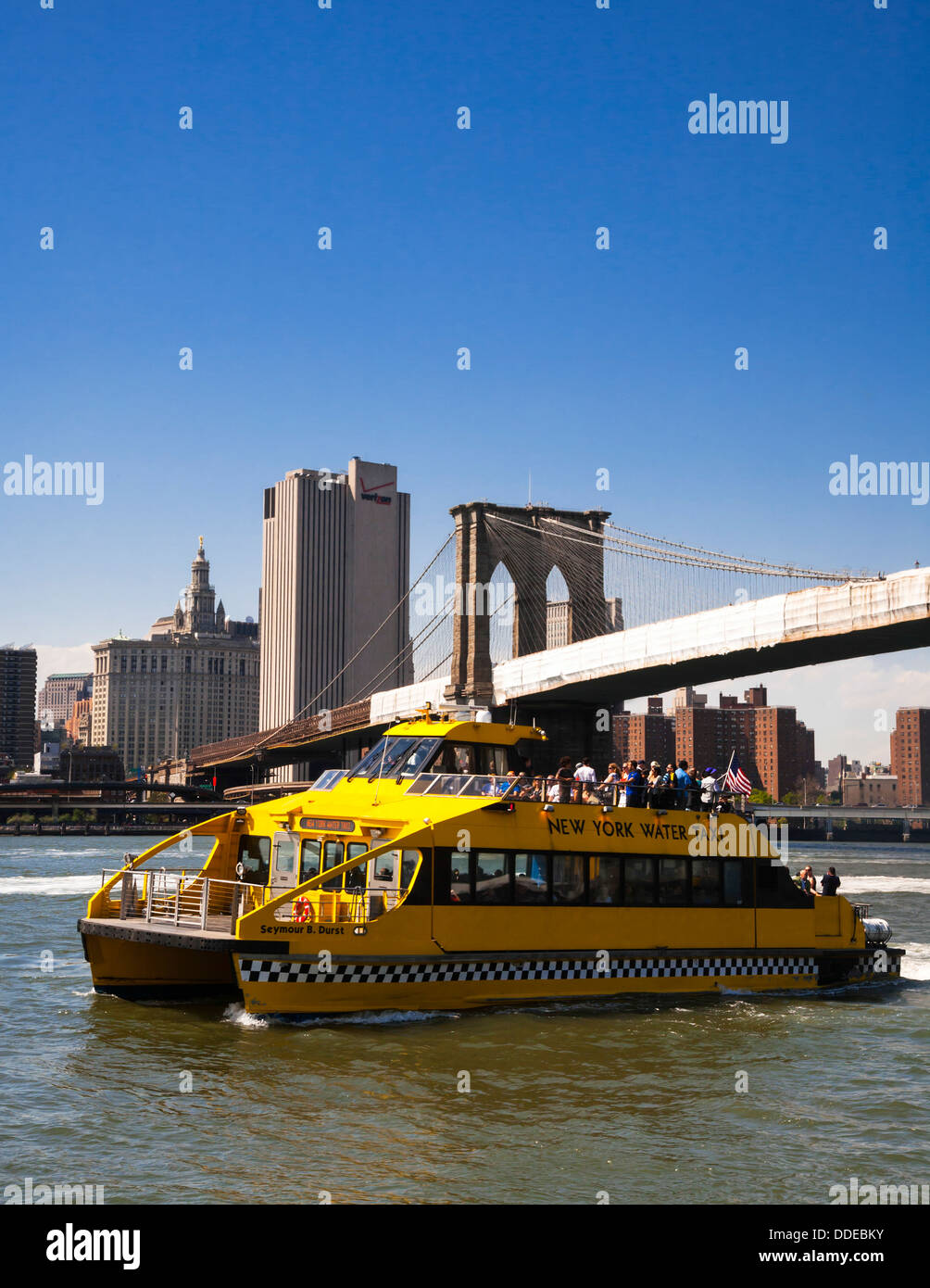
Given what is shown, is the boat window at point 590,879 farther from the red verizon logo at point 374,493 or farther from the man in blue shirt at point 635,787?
the red verizon logo at point 374,493

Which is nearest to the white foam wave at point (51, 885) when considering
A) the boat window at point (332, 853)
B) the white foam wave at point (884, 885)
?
the boat window at point (332, 853)

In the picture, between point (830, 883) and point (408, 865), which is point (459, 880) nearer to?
point (408, 865)

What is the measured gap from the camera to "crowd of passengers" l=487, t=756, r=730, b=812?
1747cm

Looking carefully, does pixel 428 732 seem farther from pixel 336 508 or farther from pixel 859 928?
pixel 336 508

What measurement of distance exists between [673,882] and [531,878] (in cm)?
261

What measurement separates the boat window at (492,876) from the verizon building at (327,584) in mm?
161419

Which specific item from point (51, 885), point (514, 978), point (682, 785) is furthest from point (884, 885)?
point (514, 978)

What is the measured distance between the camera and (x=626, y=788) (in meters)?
18.5

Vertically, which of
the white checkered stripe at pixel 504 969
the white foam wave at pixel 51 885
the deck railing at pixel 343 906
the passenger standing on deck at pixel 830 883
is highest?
the deck railing at pixel 343 906

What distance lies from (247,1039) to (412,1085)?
113 inches

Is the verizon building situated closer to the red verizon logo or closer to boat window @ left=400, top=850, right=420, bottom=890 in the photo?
the red verizon logo

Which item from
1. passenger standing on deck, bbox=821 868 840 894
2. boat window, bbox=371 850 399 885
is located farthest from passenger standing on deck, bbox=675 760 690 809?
boat window, bbox=371 850 399 885

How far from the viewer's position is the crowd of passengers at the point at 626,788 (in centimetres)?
1747

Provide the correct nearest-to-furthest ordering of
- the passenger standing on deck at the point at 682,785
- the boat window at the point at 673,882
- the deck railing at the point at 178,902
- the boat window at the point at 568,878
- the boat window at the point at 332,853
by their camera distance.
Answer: the deck railing at the point at 178,902, the boat window at the point at 568,878, the boat window at the point at 332,853, the boat window at the point at 673,882, the passenger standing on deck at the point at 682,785
